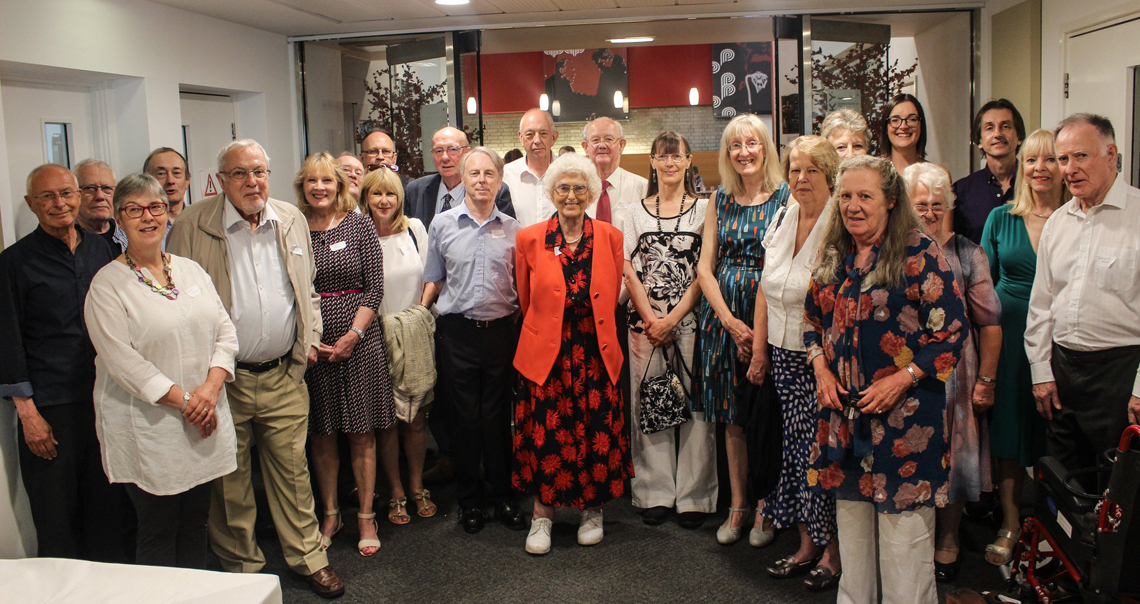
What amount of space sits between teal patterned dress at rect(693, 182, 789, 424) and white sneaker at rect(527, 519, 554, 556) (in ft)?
2.90

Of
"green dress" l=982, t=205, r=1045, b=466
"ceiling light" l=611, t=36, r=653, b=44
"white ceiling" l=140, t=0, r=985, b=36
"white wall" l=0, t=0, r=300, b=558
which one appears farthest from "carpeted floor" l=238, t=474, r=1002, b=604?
"ceiling light" l=611, t=36, r=653, b=44

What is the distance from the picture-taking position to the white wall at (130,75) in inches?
154

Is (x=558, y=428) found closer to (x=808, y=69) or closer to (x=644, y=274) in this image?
(x=644, y=274)

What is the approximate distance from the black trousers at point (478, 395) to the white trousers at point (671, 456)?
1.99ft

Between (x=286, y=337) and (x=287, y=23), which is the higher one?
(x=287, y=23)

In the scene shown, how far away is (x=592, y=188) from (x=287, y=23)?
385 cm

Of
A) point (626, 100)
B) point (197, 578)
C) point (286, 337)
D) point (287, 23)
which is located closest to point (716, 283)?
point (286, 337)

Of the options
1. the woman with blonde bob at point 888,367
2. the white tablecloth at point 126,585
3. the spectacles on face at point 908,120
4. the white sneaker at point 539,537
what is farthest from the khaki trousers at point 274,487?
the spectacles on face at point 908,120

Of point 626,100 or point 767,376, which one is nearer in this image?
point 767,376

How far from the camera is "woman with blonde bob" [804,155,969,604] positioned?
2.55 meters

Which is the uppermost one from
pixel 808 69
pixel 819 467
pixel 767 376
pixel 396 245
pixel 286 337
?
pixel 808 69

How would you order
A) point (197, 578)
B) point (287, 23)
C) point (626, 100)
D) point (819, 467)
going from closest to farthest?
point (197, 578) → point (819, 467) → point (287, 23) → point (626, 100)

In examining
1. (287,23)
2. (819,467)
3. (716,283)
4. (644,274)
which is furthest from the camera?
(287,23)

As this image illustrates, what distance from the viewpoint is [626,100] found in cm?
1063
